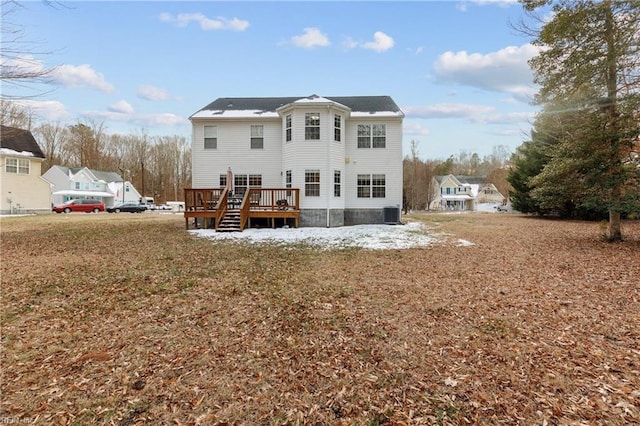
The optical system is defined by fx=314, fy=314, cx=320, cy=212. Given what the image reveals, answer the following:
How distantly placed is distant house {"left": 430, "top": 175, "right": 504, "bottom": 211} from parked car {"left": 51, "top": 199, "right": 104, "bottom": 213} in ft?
153

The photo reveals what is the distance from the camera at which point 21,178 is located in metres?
28.2

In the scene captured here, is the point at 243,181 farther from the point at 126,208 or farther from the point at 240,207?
the point at 126,208

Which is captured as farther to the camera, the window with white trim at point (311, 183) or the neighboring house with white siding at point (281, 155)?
the neighboring house with white siding at point (281, 155)

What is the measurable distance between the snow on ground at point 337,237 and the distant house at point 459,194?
42.0 metres

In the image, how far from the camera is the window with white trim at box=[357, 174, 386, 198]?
15.8 meters

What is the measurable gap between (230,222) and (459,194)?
48290 mm

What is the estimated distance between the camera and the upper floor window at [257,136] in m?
15.8

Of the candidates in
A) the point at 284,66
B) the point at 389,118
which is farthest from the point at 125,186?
the point at 389,118

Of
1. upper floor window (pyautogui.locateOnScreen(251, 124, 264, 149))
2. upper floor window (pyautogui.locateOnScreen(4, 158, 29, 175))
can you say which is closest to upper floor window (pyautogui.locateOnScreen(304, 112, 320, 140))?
upper floor window (pyautogui.locateOnScreen(251, 124, 264, 149))

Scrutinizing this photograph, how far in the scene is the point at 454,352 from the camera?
3477 mm

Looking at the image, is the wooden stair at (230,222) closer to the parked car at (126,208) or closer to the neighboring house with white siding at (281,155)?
the neighboring house with white siding at (281,155)

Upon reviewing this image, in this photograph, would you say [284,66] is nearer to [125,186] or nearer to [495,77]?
[495,77]

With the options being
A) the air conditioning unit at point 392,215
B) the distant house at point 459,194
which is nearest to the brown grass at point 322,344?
the air conditioning unit at point 392,215

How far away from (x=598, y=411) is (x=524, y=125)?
522 inches
